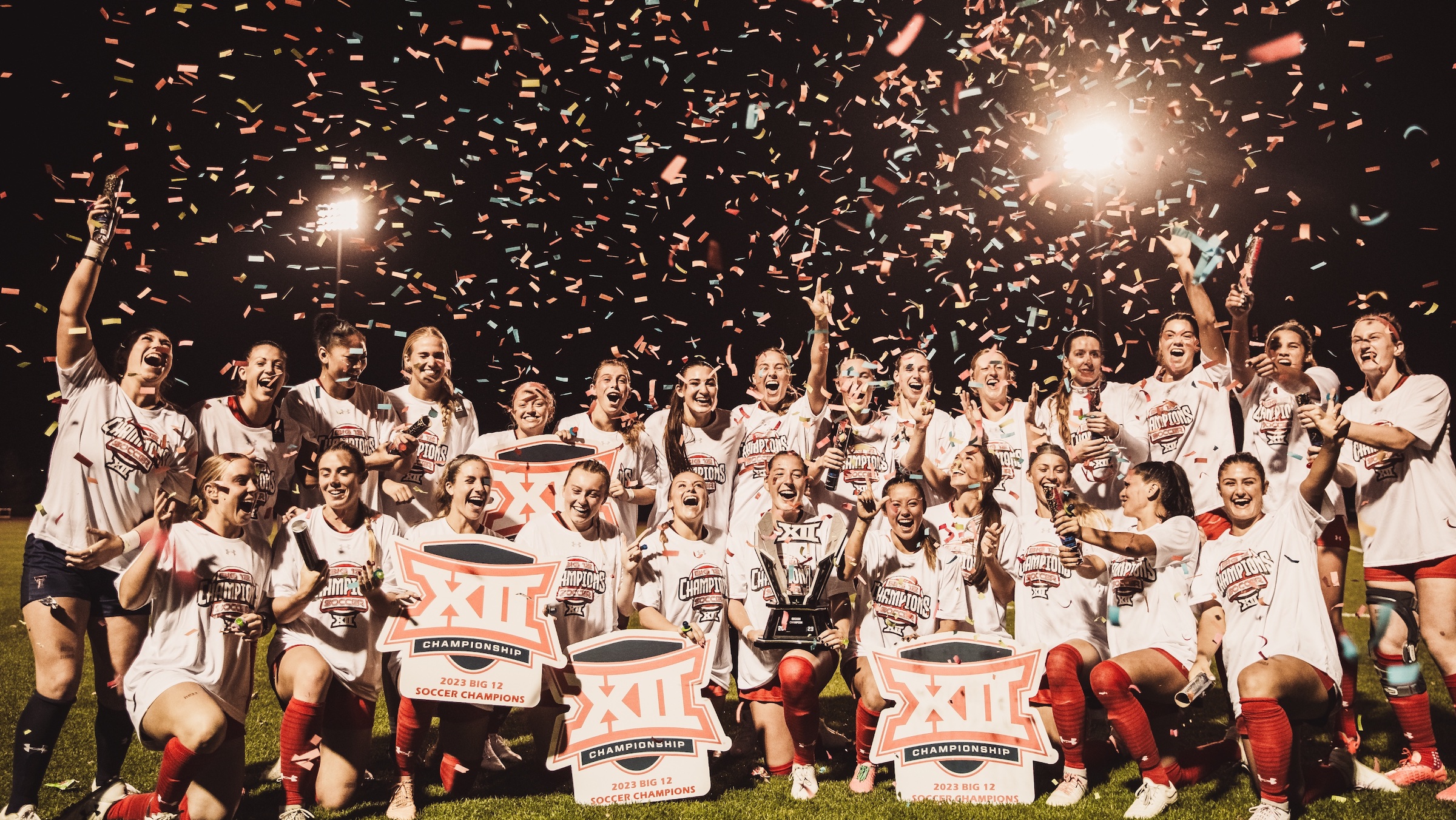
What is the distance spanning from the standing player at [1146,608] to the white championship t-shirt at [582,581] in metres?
2.80

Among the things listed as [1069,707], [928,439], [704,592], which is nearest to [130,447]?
[704,592]

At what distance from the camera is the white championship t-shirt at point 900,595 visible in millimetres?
5875

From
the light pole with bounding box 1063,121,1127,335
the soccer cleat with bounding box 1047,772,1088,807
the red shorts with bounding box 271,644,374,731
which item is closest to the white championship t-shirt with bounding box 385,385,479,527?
the red shorts with bounding box 271,644,374,731

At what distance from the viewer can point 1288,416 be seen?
6.54 meters

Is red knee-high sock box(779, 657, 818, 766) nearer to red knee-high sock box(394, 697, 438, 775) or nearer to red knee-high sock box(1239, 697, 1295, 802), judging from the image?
red knee-high sock box(394, 697, 438, 775)

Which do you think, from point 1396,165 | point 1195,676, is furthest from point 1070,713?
point 1396,165

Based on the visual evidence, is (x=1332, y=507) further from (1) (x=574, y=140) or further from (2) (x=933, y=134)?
(1) (x=574, y=140)

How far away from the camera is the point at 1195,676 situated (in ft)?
15.9

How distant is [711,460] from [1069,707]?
10.4ft

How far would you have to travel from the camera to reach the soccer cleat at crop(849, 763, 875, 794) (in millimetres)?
5383

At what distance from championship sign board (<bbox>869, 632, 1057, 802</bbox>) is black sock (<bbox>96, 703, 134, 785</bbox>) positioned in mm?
4325

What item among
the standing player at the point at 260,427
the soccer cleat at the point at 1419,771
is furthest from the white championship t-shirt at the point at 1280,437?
the standing player at the point at 260,427

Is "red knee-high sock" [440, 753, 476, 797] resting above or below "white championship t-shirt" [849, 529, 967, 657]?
below

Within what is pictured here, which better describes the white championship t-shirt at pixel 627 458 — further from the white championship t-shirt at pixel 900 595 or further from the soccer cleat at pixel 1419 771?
the soccer cleat at pixel 1419 771
